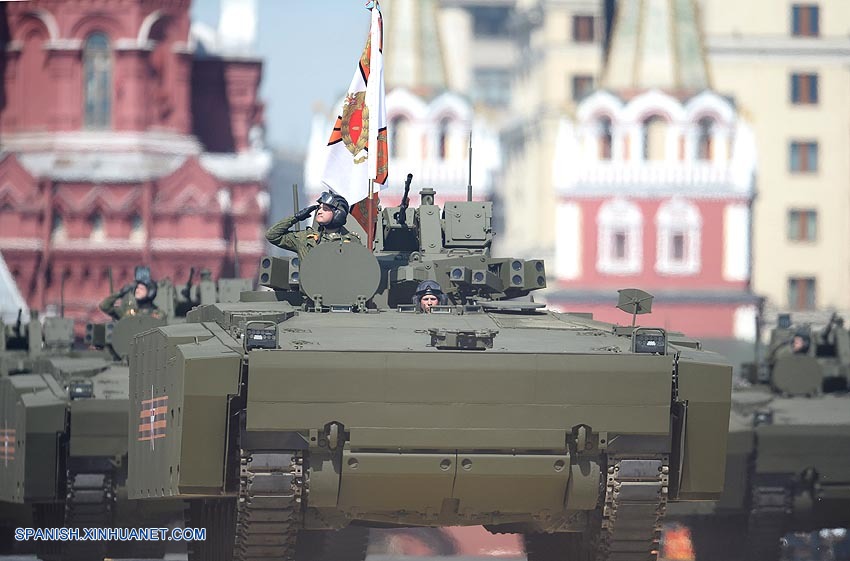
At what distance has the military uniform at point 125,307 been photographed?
3006 centimetres

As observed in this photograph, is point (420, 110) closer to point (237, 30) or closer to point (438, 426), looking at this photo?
point (237, 30)

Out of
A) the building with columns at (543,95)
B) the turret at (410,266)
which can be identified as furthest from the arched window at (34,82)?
the turret at (410,266)

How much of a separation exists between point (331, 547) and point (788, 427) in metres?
5.00

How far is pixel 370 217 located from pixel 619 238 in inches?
2563

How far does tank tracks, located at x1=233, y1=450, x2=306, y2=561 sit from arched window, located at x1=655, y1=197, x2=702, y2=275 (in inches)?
2690

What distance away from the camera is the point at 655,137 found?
8956cm

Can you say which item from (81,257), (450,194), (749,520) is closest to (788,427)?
(749,520)

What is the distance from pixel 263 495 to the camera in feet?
68.4

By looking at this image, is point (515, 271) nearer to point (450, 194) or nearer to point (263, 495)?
point (263, 495)

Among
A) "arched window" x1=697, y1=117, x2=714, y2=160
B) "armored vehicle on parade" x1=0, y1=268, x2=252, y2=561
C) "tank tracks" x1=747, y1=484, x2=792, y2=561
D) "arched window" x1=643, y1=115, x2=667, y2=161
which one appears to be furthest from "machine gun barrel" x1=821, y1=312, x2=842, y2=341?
"arched window" x1=697, y1=117, x2=714, y2=160

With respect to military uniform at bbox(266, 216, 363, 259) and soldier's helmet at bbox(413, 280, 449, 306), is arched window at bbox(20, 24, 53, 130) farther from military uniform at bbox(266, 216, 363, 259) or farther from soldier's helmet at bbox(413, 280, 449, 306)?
soldier's helmet at bbox(413, 280, 449, 306)

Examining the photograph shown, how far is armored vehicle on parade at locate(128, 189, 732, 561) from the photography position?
67.6 feet

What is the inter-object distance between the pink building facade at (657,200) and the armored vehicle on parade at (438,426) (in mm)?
66964

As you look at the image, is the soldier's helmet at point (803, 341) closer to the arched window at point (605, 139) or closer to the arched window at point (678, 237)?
the arched window at point (678, 237)
